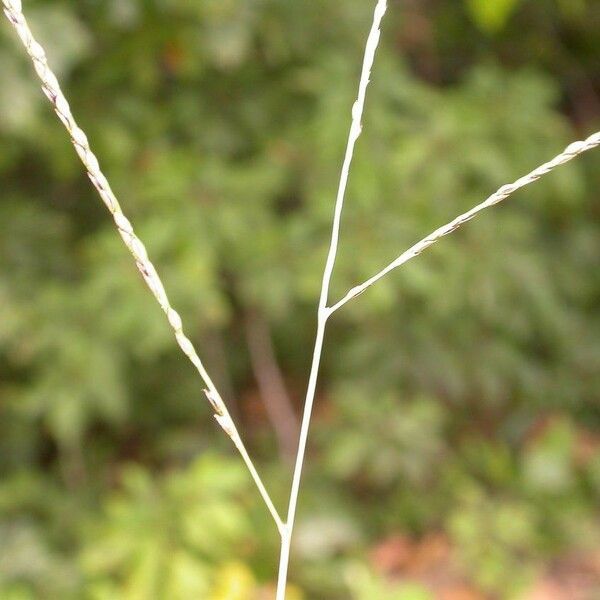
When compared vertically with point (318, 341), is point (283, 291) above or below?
above

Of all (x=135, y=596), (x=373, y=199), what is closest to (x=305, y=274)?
(x=373, y=199)

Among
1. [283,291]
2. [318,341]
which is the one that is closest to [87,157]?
[318,341]

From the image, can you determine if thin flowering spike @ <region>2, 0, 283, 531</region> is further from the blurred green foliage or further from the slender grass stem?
the blurred green foliage

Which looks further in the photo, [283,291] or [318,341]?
[283,291]

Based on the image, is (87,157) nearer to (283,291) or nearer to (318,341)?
(318,341)

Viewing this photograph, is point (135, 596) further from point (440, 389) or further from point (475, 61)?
point (475, 61)

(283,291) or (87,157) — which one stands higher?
(283,291)

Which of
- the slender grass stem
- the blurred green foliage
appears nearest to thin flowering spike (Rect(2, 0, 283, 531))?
the slender grass stem

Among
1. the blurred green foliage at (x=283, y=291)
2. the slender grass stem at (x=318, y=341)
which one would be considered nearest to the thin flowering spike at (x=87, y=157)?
the slender grass stem at (x=318, y=341)
